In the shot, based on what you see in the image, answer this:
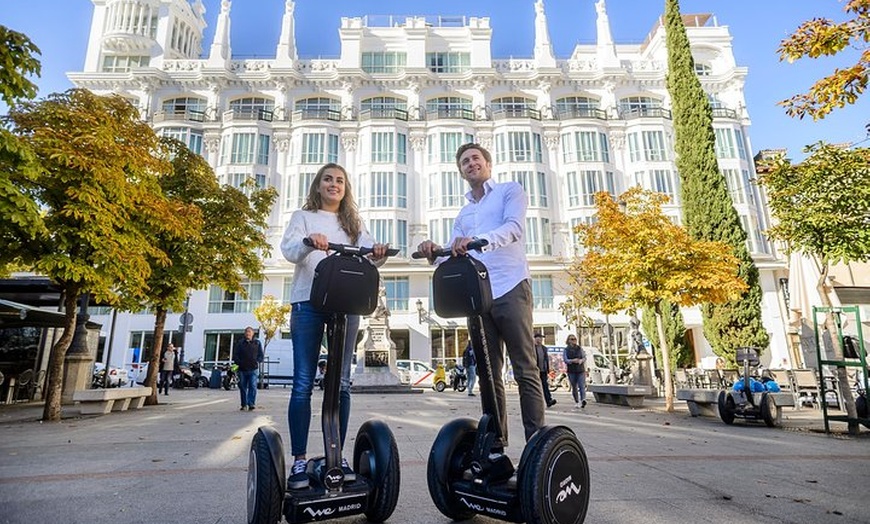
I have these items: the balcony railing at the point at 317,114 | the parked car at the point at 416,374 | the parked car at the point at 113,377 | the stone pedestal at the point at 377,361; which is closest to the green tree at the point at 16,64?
the stone pedestal at the point at 377,361

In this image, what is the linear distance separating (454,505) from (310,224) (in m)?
1.83

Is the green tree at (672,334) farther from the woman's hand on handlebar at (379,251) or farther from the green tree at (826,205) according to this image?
the woman's hand on handlebar at (379,251)

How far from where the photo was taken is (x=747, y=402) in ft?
26.1

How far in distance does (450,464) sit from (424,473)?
141cm

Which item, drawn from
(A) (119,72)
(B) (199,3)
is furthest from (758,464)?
(B) (199,3)

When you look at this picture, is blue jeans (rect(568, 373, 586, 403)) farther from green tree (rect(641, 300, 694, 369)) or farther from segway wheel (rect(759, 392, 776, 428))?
green tree (rect(641, 300, 694, 369))

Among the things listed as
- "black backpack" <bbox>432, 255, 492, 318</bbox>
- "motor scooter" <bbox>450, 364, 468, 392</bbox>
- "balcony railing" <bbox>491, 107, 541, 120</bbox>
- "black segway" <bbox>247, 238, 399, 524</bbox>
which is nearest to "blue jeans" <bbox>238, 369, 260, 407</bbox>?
"black segway" <bbox>247, 238, 399, 524</bbox>

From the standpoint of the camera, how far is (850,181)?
29.0 ft

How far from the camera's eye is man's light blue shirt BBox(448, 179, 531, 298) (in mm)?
2745

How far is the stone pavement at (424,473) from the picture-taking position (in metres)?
2.69

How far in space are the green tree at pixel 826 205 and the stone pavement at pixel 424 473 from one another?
11.9 feet

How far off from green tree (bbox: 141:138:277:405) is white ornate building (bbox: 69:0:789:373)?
1880 cm

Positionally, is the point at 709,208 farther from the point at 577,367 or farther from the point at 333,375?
the point at 333,375

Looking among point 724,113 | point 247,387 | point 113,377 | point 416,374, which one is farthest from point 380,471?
point 724,113
